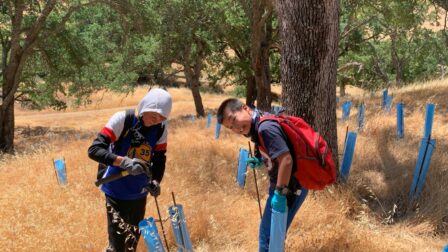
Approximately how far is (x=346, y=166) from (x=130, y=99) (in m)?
40.2

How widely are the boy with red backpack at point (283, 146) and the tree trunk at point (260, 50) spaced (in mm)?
8576

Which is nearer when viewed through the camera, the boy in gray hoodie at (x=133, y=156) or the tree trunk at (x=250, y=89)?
the boy in gray hoodie at (x=133, y=156)

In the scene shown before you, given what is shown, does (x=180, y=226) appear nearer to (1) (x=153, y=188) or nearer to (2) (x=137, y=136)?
(1) (x=153, y=188)

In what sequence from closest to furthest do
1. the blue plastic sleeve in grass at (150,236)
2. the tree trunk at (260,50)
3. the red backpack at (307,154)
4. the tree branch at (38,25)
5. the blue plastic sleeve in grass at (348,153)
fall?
the blue plastic sleeve in grass at (150,236), the red backpack at (307,154), the blue plastic sleeve in grass at (348,153), the tree trunk at (260,50), the tree branch at (38,25)

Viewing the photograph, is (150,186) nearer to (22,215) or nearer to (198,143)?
(22,215)

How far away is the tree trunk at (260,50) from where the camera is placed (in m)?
11.4

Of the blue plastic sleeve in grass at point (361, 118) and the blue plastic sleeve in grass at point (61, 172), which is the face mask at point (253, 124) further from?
the blue plastic sleeve in grass at point (361, 118)

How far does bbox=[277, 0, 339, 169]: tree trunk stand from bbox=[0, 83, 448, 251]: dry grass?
90 cm

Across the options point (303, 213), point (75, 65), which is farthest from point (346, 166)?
point (75, 65)

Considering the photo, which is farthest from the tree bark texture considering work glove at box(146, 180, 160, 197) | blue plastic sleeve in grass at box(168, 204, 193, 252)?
blue plastic sleeve in grass at box(168, 204, 193, 252)

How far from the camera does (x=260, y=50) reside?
1333 cm

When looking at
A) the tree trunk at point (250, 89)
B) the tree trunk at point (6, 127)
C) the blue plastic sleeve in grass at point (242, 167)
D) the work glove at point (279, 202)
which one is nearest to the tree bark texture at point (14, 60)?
the tree trunk at point (6, 127)

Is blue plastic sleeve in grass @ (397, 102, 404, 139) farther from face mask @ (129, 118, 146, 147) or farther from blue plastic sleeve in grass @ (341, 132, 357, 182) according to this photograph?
face mask @ (129, 118, 146, 147)

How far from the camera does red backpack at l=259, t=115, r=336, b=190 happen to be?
304cm
